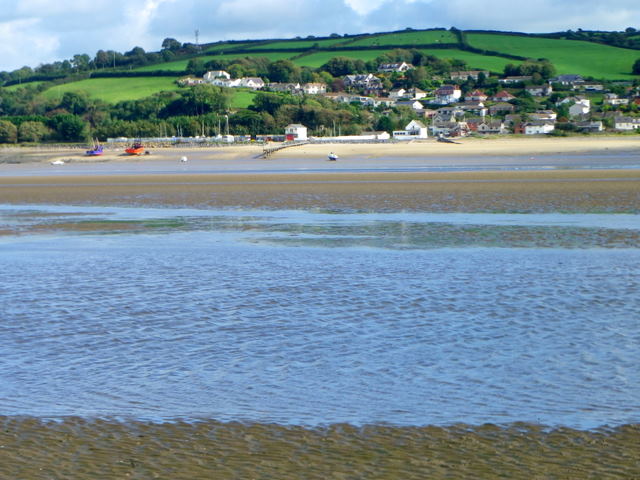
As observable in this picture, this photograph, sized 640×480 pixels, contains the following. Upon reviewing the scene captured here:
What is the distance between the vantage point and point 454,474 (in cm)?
537

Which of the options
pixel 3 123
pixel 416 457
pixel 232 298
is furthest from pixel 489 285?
pixel 3 123

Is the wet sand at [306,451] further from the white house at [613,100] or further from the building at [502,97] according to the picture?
the building at [502,97]

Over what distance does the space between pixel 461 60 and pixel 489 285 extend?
144 meters

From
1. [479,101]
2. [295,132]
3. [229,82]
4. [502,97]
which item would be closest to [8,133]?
[295,132]

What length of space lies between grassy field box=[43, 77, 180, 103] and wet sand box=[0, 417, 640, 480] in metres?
128

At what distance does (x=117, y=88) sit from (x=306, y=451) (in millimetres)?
142182

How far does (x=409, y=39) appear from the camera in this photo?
173 meters

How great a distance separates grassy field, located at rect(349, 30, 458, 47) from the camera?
171 metres

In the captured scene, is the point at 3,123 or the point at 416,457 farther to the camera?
the point at 3,123

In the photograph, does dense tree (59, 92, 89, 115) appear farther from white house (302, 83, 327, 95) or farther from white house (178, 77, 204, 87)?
white house (302, 83, 327, 95)

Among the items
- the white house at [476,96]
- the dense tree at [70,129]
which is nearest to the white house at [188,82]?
the dense tree at [70,129]

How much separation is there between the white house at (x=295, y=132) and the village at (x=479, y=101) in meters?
0.13

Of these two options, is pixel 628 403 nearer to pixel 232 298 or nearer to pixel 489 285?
pixel 489 285

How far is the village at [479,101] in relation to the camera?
9900cm
